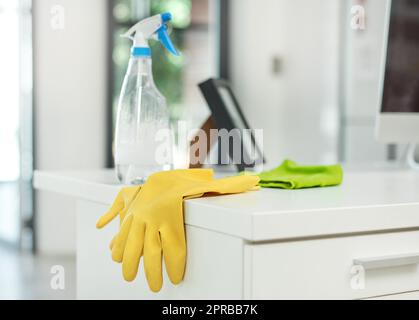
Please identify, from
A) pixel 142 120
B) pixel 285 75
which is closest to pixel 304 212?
pixel 142 120

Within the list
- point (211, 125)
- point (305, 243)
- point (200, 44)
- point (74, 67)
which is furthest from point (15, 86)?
point (305, 243)

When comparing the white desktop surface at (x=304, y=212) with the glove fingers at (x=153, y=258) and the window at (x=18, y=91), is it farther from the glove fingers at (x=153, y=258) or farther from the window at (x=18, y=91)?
the window at (x=18, y=91)

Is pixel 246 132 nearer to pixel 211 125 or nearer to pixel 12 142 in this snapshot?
pixel 211 125

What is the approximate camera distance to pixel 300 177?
3.68 feet

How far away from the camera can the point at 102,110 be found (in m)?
3.97

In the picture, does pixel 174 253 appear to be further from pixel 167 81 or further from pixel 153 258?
pixel 167 81

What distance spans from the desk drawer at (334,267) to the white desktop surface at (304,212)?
0.02 metres

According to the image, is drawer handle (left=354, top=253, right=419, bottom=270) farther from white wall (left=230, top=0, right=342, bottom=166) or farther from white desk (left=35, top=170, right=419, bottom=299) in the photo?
white wall (left=230, top=0, right=342, bottom=166)

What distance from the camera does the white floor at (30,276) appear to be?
306cm

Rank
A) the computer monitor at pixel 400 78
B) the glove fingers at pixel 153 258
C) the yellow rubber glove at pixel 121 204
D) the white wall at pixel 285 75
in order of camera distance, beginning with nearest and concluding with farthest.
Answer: the glove fingers at pixel 153 258, the yellow rubber glove at pixel 121 204, the computer monitor at pixel 400 78, the white wall at pixel 285 75

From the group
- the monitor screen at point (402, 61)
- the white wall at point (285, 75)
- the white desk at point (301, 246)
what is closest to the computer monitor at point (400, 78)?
the monitor screen at point (402, 61)

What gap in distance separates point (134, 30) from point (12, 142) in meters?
3.24

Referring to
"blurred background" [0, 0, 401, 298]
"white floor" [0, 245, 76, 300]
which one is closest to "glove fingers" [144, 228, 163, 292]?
"white floor" [0, 245, 76, 300]

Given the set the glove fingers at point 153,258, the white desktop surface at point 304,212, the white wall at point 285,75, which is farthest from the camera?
the white wall at point 285,75
